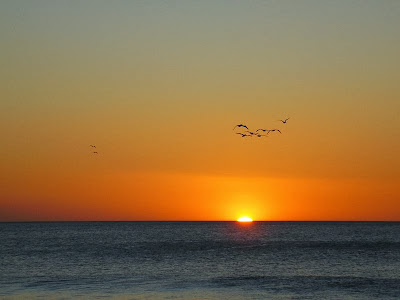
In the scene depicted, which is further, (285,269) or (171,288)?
(285,269)

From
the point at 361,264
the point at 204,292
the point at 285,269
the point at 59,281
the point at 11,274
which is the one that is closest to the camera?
the point at 204,292

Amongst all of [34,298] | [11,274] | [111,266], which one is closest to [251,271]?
[111,266]

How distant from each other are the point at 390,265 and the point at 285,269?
37.5 feet

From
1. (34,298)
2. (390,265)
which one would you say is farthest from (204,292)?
(390,265)

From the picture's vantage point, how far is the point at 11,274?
59.3 metres

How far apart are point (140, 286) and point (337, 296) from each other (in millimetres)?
13791

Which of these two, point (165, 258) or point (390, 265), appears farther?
point (165, 258)

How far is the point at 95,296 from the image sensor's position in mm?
43688

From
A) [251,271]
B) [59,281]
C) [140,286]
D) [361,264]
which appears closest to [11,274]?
[59,281]

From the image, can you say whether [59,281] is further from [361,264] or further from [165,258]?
[361,264]

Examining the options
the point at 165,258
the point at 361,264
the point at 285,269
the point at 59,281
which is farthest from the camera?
the point at 165,258

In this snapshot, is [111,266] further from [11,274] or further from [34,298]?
[34,298]

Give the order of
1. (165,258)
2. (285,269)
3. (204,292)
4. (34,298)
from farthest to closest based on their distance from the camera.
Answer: (165,258)
(285,269)
(204,292)
(34,298)

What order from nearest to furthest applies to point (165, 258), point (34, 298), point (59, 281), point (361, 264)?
point (34, 298) < point (59, 281) < point (361, 264) < point (165, 258)
